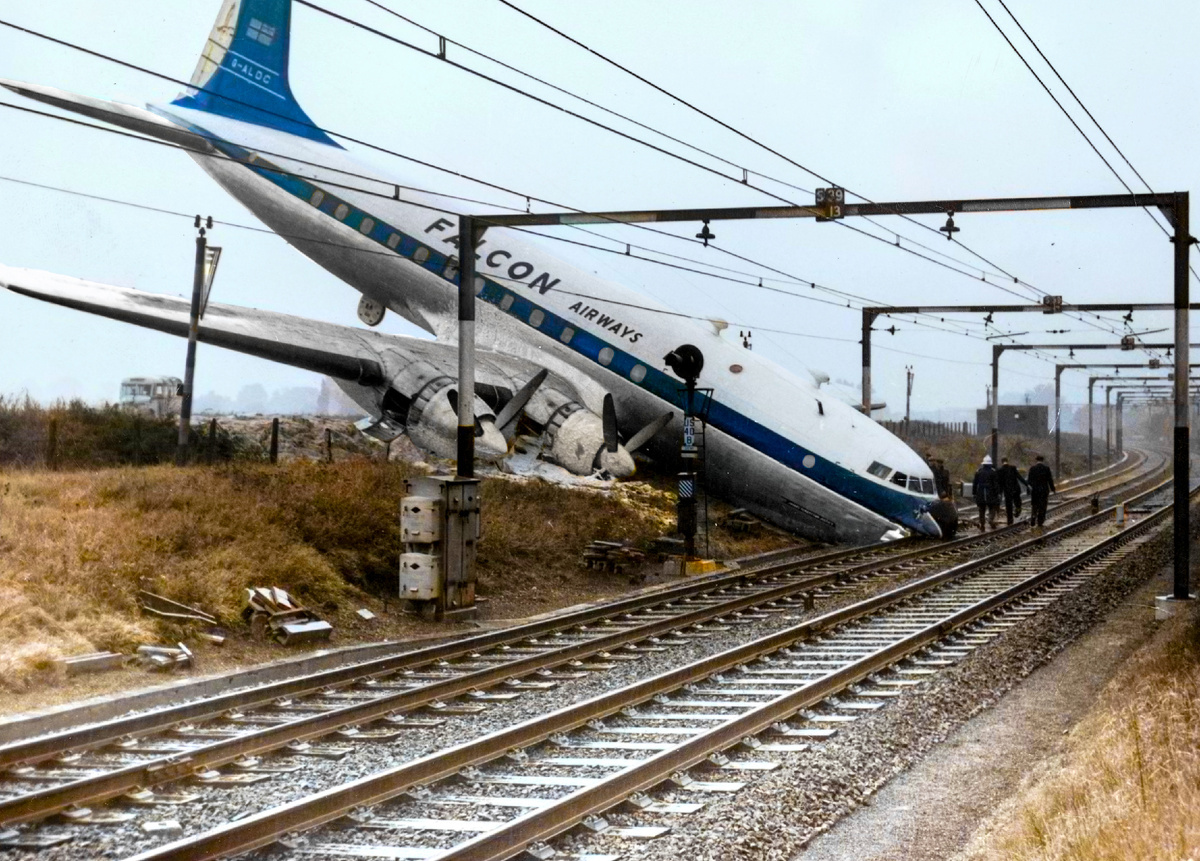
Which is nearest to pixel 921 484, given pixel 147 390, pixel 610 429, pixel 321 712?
pixel 610 429

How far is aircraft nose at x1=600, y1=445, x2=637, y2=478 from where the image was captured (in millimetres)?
25766

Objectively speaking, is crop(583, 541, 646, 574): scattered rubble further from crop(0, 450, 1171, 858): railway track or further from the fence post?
the fence post

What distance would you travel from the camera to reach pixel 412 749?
893cm

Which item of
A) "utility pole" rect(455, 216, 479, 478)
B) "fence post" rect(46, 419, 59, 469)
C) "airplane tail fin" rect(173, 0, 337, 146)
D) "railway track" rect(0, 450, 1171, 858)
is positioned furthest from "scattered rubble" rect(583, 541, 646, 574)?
"airplane tail fin" rect(173, 0, 337, 146)

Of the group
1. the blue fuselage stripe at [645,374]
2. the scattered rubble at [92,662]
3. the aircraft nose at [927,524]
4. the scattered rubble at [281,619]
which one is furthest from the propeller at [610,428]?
the scattered rubble at [92,662]

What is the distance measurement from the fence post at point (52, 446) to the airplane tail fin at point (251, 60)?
1052cm

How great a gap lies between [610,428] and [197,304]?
8.74 meters

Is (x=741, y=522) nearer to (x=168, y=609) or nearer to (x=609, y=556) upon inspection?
(x=609, y=556)

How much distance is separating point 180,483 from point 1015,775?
44.8ft

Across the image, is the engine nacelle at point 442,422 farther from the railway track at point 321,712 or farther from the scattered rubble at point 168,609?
the scattered rubble at point 168,609

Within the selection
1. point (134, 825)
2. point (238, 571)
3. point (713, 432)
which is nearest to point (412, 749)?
point (134, 825)

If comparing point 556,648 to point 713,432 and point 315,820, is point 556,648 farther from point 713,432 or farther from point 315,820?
point 713,432

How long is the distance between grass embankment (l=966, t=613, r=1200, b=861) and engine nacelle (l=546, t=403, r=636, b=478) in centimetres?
1624

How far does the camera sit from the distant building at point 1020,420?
9350cm
